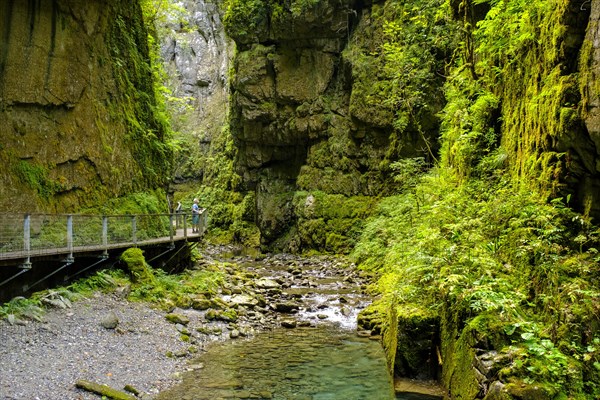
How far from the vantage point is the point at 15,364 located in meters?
7.37

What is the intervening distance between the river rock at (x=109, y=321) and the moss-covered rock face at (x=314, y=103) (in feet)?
61.6

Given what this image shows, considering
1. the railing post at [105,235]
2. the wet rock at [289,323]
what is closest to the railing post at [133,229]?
the railing post at [105,235]

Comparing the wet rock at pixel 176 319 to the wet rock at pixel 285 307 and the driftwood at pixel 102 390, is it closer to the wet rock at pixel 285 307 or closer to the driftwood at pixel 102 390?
the wet rock at pixel 285 307

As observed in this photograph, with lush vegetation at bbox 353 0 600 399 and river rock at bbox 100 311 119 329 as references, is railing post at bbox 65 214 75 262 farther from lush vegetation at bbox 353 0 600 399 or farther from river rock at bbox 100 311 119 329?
lush vegetation at bbox 353 0 600 399

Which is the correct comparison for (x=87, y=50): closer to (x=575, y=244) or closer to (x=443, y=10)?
(x=443, y=10)

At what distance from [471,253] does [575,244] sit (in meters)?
1.72

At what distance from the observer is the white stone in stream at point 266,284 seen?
18244 millimetres

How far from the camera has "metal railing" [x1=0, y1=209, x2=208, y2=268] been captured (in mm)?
9961

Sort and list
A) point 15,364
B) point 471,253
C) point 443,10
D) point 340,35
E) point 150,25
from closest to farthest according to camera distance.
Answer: point 15,364 < point 471,253 < point 443,10 < point 150,25 < point 340,35

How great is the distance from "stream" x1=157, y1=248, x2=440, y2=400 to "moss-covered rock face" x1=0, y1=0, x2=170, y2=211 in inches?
263

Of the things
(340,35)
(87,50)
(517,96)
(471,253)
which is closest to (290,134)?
(340,35)

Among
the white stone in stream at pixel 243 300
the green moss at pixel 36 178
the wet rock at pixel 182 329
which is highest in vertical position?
the green moss at pixel 36 178

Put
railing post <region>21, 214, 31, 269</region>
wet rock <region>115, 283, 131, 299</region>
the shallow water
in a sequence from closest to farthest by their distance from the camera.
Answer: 1. the shallow water
2. railing post <region>21, 214, 31, 269</region>
3. wet rock <region>115, 283, 131, 299</region>

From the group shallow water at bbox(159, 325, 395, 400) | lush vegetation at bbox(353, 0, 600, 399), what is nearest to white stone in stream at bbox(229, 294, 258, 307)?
shallow water at bbox(159, 325, 395, 400)
